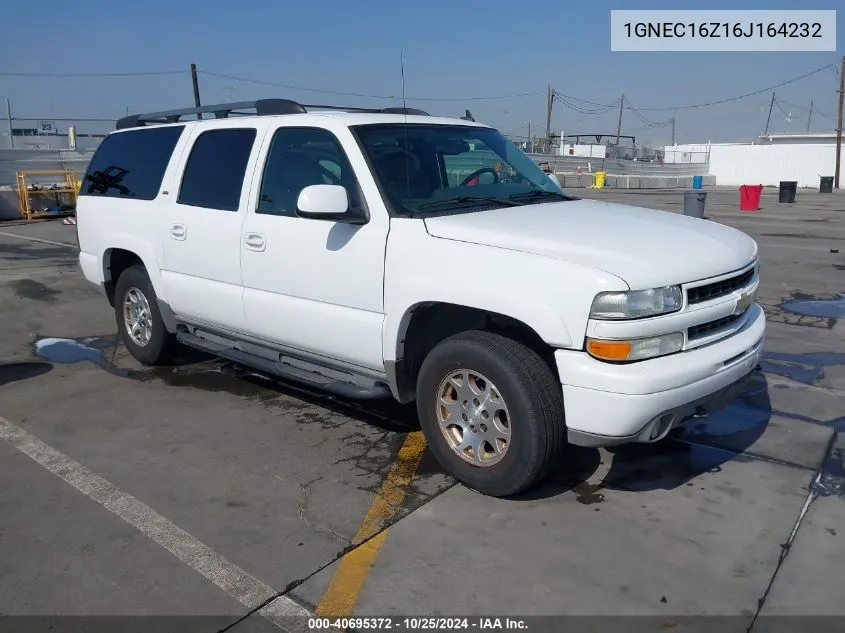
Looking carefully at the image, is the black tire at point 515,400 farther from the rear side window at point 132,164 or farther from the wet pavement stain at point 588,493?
the rear side window at point 132,164

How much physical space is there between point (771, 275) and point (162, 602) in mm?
9564

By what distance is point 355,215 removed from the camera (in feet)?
13.4

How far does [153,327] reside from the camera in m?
5.94

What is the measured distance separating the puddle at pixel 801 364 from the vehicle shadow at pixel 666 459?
984mm

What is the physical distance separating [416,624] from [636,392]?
53.5 inches

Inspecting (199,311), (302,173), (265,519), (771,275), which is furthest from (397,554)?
(771,275)

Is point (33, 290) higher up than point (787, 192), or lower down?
lower down

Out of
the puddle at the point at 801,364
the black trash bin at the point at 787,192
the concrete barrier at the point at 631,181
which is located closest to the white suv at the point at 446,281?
the puddle at the point at 801,364

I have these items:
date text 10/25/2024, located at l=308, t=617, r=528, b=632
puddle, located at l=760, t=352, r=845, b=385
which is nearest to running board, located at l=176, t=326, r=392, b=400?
date text 10/25/2024, located at l=308, t=617, r=528, b=632

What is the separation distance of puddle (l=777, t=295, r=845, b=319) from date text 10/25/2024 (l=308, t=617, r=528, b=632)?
21.0 feet

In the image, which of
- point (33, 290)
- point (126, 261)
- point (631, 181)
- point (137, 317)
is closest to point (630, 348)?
point (137, 317)

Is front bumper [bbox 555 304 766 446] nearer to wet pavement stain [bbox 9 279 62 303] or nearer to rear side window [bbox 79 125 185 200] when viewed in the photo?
rear side window [bbox 79 125 185 200]

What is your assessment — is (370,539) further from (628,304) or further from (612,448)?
(612,448)

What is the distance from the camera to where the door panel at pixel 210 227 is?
193 inches
